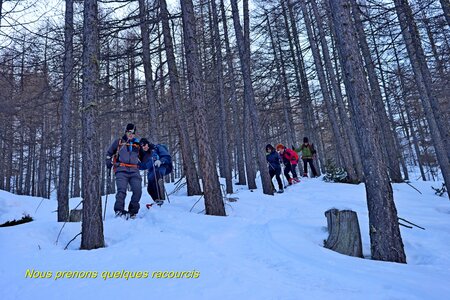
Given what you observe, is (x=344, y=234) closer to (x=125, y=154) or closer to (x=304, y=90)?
(x=125, y=154)

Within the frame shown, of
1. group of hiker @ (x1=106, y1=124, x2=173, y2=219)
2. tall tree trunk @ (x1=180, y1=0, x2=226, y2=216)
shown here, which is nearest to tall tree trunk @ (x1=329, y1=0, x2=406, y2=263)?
tall tree trunk @ (x1=180, y1=0, x2=226, y2=216)

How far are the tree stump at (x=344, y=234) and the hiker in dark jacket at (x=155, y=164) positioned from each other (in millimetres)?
4481

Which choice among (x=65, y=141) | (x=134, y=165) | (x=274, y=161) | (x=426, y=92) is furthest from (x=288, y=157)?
(x=65, y=141)

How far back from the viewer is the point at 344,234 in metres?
3.62

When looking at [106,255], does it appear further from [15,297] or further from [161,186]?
[161,186]

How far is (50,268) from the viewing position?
2877 mm

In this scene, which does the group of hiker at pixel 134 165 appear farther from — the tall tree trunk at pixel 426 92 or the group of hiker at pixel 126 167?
the tall tree trunk at pixel 426 92

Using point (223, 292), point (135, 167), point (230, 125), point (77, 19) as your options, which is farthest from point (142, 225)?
point (230, 125)

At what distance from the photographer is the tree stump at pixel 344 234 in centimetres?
354

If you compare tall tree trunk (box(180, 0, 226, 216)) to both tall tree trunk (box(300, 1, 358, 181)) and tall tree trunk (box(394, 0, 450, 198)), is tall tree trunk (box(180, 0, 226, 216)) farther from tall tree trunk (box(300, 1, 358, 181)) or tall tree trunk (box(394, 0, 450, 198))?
tall tree trunk (box(300, 1, 358, 181))

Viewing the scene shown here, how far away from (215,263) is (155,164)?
15.3ft

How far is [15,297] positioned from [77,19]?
8.60 metres

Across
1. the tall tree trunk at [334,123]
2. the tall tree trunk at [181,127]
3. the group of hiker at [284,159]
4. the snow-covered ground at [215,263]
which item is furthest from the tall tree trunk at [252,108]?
the snow-covered ground at [215,263]

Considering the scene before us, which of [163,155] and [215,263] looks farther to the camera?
[163,155]
